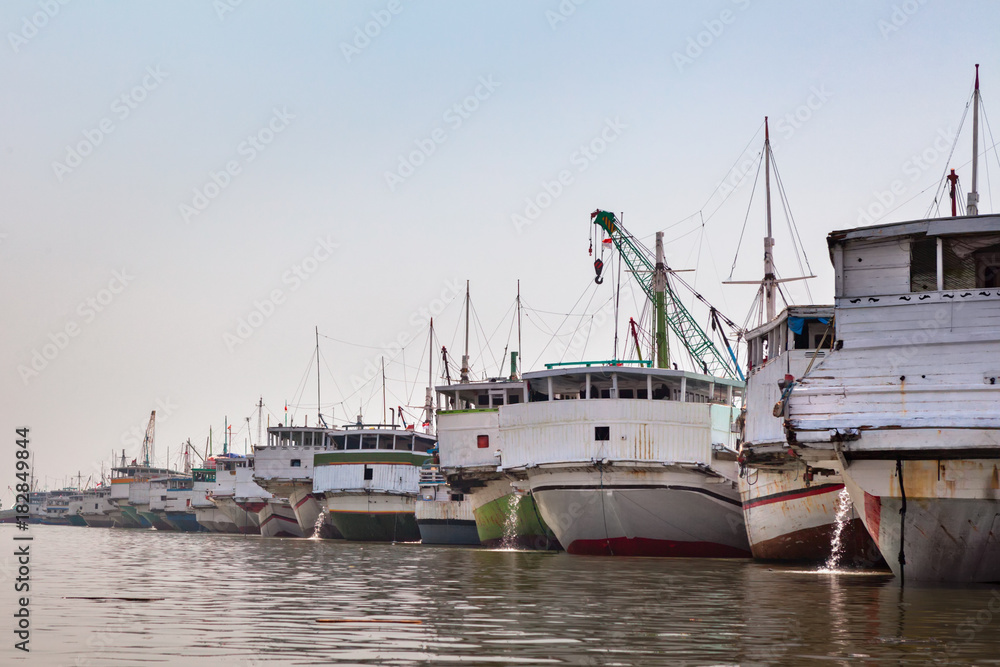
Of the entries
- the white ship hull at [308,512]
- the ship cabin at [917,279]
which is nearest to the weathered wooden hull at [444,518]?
the white ship hull at [308,512]

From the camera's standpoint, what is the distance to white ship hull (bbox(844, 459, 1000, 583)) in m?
20.0

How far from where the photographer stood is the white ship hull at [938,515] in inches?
787

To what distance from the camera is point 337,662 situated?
11211mm

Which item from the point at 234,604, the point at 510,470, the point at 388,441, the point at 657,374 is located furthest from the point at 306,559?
the point at 388,441

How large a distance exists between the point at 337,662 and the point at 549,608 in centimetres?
683

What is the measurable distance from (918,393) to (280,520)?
248 feet

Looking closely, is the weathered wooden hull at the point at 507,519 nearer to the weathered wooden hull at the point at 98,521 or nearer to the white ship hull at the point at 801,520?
the white ship hull at the point at 801,520

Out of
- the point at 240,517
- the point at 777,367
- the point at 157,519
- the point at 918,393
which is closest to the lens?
the point at 918,393

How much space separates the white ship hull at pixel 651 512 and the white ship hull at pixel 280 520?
1930 inches

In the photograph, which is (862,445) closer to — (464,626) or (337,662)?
(464,626)

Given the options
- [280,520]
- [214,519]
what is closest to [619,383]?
[280,520]

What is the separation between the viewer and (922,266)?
2225 centimetres

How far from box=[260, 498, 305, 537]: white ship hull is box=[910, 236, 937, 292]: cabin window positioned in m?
70.9

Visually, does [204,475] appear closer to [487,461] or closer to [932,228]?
[487,461]
